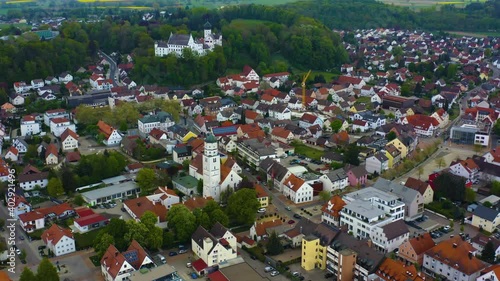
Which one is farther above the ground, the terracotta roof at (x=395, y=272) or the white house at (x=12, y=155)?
the terracotta roof at (x=395, y=272)

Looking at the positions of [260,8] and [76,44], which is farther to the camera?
[260,8]

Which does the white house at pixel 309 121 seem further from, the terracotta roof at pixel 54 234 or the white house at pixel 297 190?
the terracotta roof at pixel 54 234

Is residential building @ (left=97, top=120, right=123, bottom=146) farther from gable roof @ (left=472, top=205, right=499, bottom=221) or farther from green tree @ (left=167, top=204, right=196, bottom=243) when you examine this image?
gable roof @ (left=472, top=205, right=499, bottom=221)

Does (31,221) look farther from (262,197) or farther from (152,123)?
(152,123)

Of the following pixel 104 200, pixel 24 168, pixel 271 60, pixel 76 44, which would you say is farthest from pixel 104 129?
pixel 271 60

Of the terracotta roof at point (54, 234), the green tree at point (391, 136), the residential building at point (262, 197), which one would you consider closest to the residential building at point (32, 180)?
the terracotta roof at point (54, 234)

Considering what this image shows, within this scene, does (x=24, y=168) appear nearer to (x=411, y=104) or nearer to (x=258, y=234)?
(x=258, y=234)
